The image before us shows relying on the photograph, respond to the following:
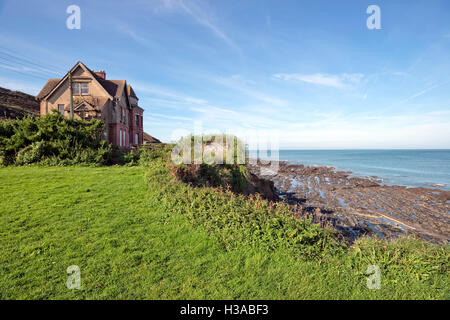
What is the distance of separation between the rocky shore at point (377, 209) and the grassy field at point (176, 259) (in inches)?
155

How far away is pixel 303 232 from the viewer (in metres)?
6.02

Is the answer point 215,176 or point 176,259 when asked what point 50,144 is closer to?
point 215,176

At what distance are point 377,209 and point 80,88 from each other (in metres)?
34.5

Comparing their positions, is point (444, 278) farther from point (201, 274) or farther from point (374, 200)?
point (374, 200)

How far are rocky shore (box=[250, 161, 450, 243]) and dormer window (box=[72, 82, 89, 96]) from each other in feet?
88.0

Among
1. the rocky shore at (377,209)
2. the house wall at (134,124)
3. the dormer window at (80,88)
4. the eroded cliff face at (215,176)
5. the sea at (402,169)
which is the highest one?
the dormer window at (80,88)

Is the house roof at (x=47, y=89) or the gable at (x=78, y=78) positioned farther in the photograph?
the house roof at (x=47, y=89)

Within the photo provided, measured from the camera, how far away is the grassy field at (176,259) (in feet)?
13.5

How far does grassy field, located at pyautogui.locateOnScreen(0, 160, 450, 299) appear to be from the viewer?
4105mm

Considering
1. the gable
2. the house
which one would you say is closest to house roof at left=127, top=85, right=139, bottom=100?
the house

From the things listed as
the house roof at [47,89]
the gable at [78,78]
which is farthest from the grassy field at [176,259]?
the house roof at [47,89]

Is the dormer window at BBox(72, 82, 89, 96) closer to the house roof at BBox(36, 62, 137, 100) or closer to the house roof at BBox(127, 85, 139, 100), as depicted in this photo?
the house roof at BBox(36, 62, 137, 100)

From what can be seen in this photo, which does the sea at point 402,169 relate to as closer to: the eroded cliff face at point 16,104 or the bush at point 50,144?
the bush at point 50,144

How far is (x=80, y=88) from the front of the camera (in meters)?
25.2
